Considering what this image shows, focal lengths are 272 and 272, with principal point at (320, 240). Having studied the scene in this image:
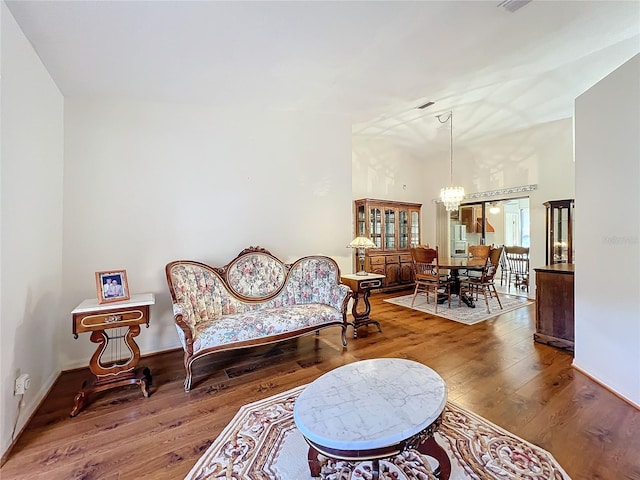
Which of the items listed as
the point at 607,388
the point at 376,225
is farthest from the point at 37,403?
the point at 376,225

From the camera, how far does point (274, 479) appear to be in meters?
1.37

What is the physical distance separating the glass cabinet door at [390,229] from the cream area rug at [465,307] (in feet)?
3.76

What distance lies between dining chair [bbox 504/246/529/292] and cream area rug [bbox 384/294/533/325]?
85 cm

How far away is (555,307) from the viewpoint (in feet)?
9.74

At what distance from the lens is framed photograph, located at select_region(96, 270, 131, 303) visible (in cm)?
223

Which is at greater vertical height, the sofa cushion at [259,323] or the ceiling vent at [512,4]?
the ceiling vent at [512,4]

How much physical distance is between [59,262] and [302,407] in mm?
2643

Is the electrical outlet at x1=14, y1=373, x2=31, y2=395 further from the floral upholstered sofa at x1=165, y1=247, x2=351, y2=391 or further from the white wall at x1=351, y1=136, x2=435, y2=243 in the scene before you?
the white wall at x1=351, y1=136, x2=435, y2=243

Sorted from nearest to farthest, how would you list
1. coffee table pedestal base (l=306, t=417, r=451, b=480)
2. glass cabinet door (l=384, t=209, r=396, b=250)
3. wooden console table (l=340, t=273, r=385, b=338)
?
coffee table pedestal base (l=306, t=417, r=451, b=480) → wooden console table (l=340, t=273, r=385, b=338) → glass cabinet door (l=384, t=209, r=396, b=250)

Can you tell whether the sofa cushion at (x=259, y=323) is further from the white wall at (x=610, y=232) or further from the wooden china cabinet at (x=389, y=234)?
the wooden china cabinet at (x=389, y=234)

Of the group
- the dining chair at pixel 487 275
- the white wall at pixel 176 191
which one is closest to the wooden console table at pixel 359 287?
the white wall at pixel 176 191

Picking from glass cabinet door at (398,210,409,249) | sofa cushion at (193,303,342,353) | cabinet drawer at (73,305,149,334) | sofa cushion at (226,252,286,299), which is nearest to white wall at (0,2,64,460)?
cabinet drawer at (73,305,149,334)

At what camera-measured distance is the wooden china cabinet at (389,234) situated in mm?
5516

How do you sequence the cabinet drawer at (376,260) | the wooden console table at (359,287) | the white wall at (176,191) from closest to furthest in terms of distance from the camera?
the white wall at (176,191) → the wooden console table at (359,287) → the cabinet drawer at (376,260)
